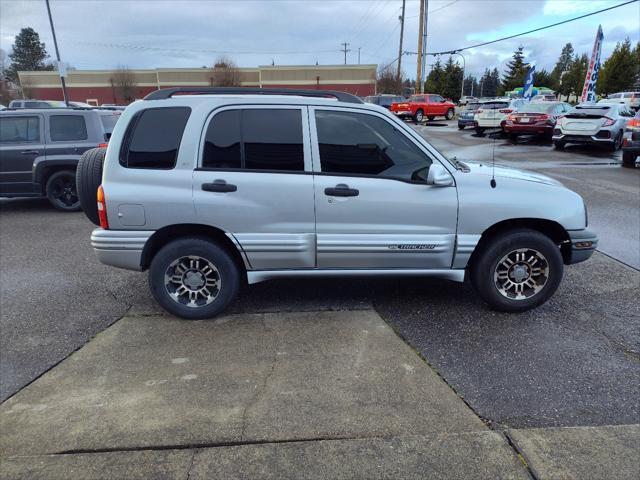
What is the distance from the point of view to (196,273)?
4.17 metres

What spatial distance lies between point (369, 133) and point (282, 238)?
1.15 meters

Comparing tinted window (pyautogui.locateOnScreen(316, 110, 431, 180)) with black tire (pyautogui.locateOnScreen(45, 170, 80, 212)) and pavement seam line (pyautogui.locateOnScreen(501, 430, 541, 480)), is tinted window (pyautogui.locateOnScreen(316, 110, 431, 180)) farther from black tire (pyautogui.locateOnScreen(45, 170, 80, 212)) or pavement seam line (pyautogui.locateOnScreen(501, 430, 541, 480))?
black tire (pyautogui.locateOnScreen(45, 170, 80, 212))

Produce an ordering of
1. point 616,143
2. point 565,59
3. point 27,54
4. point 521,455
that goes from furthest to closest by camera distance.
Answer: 1. point 565,59
2. point 27,54
3. point 616,143
4. point 521,455

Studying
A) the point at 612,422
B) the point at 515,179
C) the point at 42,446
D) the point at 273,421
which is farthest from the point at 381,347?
the point at 42,446

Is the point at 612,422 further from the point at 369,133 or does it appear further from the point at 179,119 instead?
the point at 179,119

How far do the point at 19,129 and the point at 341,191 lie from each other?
7114mm

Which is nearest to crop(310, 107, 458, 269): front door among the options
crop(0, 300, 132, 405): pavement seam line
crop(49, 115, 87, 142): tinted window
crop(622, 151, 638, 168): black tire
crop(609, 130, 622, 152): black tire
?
crop(0, 300, 132, 405): pavement seam line

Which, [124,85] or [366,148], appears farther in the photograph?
[124,85]

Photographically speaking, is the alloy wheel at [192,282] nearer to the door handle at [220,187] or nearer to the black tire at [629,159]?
the door handle at [220,187]

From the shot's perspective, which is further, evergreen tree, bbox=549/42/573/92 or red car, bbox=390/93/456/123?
evergreen tree, bbox=549/42/573/92

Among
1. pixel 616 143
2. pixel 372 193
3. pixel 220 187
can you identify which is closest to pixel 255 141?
pixel 220 187

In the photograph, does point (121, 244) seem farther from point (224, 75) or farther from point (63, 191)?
point (224, 75)

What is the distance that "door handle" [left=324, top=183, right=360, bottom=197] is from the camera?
3.94 meters

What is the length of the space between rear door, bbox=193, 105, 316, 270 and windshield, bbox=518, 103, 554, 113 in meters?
18.8
